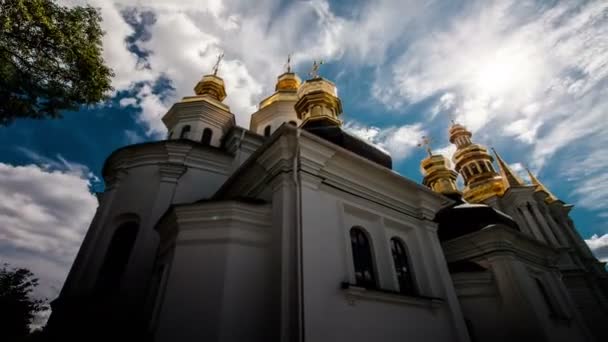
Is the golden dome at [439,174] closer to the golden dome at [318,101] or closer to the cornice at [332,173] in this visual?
the golden dome at [318,101]

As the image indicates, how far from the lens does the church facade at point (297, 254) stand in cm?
557

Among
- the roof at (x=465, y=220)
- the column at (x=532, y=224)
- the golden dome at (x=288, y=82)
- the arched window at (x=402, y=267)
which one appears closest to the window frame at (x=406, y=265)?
the arched window at (x=402, y=267)

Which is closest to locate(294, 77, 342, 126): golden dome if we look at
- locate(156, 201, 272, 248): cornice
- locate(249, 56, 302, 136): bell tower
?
locate(249, 56, 302, 136): bell tower

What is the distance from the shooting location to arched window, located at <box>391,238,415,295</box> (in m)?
7.34

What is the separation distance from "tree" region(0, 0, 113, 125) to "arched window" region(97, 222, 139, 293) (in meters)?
5.23

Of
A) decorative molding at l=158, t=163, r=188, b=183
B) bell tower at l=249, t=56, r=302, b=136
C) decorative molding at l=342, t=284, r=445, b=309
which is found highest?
bell tower at l=249, t=56, r=302, b=136

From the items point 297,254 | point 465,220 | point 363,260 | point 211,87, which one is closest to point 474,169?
point 465,220

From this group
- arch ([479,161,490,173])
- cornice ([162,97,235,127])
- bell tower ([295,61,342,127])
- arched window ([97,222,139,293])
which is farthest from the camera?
arch ([479,161,490,173])

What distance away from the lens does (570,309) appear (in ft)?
37.1

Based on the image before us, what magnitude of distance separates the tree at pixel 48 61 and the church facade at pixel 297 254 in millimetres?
3624

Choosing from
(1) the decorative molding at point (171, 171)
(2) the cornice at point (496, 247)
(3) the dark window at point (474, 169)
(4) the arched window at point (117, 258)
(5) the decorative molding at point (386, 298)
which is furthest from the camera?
(3) the dark window at point (474, 169)

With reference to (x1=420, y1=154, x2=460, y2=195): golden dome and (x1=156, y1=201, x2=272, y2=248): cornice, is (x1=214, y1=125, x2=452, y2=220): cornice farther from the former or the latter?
(x1=420, y1=154, x2=460, y2=195): golden dome

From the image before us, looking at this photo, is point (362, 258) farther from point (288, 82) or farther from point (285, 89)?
point (288, 82)

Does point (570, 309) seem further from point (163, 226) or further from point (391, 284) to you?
point (163, 226)
